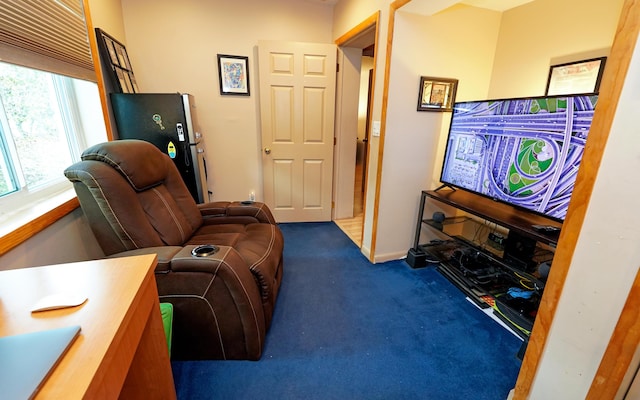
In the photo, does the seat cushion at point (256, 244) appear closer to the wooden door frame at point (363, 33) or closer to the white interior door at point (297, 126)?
the wooden door frame at point (363, 33)

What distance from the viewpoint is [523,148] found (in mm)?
1668

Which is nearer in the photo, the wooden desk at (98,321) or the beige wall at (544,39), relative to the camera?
the wooden desk at (98,321)

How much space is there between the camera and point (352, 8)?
260 centimetres

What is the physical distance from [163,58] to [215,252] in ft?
7.89

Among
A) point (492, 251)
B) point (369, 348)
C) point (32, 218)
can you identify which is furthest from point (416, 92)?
point (32, 218)

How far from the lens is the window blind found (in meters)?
1.19

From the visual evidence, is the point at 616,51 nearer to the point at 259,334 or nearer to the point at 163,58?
the point at 259,334

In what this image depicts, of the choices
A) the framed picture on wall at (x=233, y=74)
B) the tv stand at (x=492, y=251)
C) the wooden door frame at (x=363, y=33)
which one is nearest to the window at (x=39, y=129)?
the framed picture on wall at (x=233, y=74)

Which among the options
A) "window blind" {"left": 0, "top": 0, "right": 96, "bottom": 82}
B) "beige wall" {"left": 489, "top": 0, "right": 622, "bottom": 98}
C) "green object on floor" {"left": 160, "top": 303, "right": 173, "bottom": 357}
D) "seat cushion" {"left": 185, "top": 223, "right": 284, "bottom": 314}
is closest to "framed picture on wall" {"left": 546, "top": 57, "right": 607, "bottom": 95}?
"beige wall" {"left": 489, "top": 0, "right": 622, "bottom": 98}

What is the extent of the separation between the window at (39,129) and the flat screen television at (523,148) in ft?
8.78

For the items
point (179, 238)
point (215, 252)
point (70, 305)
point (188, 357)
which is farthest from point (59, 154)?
point (70, 305)

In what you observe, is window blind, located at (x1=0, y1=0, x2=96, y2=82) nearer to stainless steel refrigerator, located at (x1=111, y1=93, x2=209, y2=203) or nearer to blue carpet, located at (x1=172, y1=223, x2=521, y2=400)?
stainless steel refrigerator, located at (x1=111, y1=93, x2=209, y2=203)

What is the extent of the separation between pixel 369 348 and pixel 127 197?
59.8 inches

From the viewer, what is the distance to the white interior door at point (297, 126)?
2914 mm
